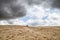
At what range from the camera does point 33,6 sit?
1969 cm

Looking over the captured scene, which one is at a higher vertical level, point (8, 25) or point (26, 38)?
point (8, 25)

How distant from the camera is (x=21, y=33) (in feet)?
66.3

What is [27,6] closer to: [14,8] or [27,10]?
[27,10]

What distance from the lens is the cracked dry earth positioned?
18578 mm

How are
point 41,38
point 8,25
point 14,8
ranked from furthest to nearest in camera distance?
point 8,25 → point 14,8 → point 41,38

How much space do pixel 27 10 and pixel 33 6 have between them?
4.07ft

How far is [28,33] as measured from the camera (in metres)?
20.4

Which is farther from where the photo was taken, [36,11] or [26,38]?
[36,11]

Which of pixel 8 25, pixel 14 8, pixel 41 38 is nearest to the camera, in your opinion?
pixel 41 38

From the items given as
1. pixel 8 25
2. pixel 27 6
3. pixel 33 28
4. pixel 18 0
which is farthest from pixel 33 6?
pixel 8 25

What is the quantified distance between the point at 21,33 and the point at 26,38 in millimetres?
2064

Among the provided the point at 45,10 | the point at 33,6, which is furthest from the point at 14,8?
the point at 45,10

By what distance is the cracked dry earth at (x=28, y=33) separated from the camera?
1858 centimetres

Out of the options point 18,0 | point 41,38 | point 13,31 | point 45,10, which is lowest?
point 41,38
